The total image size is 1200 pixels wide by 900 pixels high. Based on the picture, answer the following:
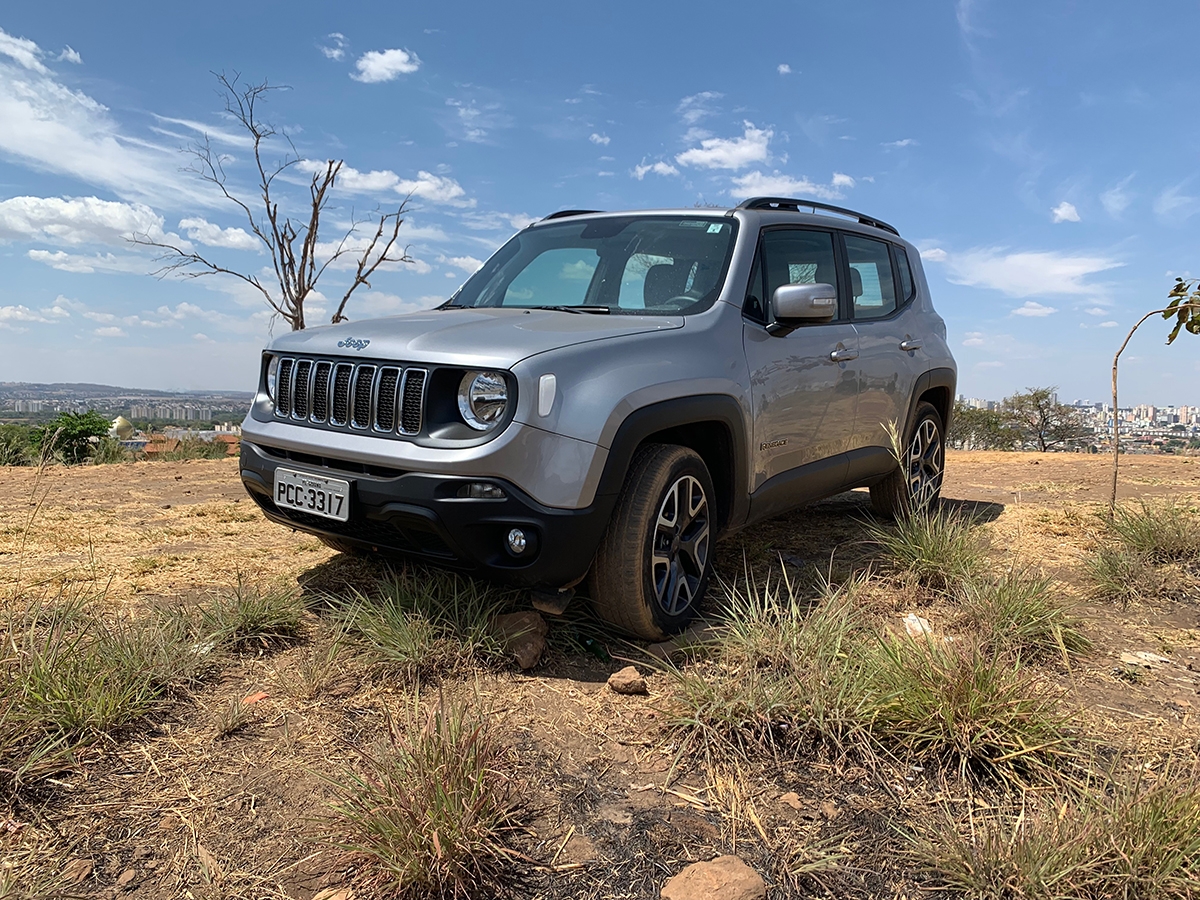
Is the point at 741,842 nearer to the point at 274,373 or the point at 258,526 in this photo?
the point at 274,373

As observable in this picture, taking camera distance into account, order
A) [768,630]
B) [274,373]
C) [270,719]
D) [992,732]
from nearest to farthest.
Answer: [992,732]
[270,719]
[768,630]
[274,373]

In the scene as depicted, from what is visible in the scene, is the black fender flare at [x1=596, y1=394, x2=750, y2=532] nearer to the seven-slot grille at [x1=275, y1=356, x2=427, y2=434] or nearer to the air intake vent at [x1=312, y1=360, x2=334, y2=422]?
the seven-slot grille at [x1=275, y1=356, x2=427, y2=434]

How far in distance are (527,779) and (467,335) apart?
1.63m

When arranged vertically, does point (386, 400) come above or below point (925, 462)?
above

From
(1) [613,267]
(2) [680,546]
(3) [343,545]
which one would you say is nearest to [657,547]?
(2) [680,546]

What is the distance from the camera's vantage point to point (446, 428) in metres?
3.04

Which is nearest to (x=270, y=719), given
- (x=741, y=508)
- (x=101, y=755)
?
(x=101, y=755)

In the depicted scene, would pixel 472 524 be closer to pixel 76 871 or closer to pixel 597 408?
pixel 597 408

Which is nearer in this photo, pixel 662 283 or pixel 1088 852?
pixel 1088 852

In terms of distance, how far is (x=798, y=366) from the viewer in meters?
4.23

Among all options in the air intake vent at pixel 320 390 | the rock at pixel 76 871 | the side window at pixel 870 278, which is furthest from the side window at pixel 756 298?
the rock at pixel 76 871

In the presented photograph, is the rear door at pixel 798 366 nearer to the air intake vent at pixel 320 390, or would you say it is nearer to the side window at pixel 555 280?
the side window at pixel 555 280

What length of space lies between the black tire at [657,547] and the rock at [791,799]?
101cm

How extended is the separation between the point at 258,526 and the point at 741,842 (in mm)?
4587
